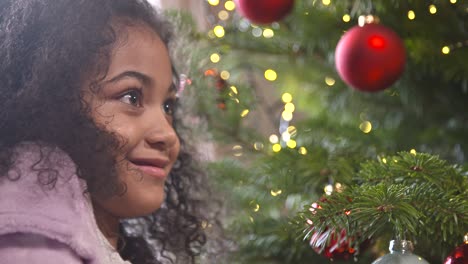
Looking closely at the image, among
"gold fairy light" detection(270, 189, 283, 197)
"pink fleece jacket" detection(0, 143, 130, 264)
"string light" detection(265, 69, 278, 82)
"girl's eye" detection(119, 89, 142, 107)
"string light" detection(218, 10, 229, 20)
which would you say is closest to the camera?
"pink fleece jacket" detection(0, 143, 130, 264)

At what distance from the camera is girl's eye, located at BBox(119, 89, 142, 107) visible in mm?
806

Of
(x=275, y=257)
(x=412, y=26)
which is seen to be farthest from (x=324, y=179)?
(x=412, y=26)

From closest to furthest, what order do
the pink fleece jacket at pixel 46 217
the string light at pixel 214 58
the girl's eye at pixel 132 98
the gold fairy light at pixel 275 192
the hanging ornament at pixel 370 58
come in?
1. the pink fleece jacket at pixel 46 217
2. the girl's eye at pixel 132 98
3. the hanging ornament at pixel 370 58
4. the gold fairy light at pixel 275 192
5. the string light at pixel 214 58

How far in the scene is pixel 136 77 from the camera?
81cm

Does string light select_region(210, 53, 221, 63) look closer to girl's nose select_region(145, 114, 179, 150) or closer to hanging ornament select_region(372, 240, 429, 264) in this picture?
girl's nose select_region(145, 114, 179, 150)

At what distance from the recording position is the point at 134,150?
80cm

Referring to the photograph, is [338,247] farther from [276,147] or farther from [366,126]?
[366,126]

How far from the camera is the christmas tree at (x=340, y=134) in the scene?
2.44 ft

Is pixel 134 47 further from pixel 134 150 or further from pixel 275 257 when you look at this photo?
pixel 275 257

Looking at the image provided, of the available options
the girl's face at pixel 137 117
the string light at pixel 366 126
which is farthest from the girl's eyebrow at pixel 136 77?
the string light at pixel 366 126

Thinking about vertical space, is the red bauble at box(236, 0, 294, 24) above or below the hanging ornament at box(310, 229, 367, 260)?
above

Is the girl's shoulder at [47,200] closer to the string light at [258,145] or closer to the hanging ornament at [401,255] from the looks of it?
the hanging ornament at [401,255]

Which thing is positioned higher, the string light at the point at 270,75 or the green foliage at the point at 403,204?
the green foliage at the point at 403,204

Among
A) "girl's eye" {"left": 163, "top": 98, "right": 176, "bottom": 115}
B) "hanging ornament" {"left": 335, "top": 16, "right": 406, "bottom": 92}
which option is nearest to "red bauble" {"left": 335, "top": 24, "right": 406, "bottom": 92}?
"hanging ornament" {"left": 335, "top": 16, "right": 406, "bottom": 92}
